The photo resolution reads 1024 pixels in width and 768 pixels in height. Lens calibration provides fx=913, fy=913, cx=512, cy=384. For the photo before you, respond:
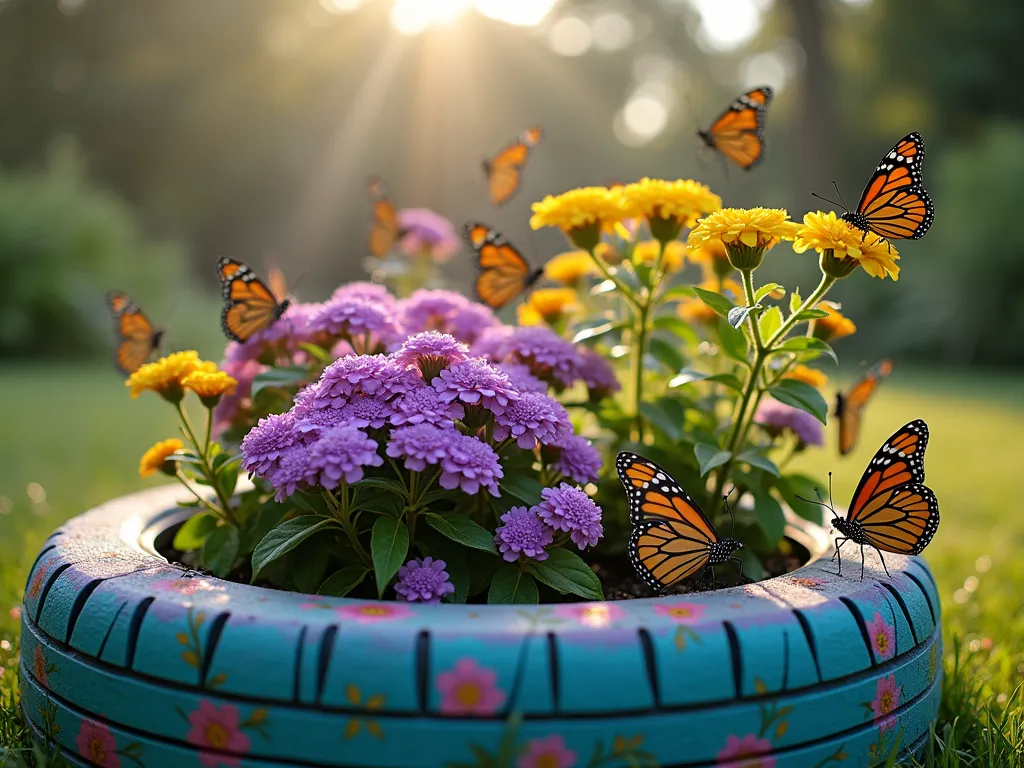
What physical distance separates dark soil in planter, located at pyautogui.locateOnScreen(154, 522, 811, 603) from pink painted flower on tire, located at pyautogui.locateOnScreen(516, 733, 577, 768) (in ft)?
2.07

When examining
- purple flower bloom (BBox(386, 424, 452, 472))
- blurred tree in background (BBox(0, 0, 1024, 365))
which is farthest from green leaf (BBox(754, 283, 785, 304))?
blurred tree in background (BBox(0, 0, 1024, 365))

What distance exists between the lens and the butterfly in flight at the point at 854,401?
7.56 feet

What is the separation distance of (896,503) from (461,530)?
801 millimetres

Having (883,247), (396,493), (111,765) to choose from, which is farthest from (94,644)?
(883,247)

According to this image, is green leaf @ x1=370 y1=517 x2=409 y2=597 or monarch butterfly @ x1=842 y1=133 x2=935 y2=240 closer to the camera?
green leaf @ x1=370 y1=517 x2=409 y2=597

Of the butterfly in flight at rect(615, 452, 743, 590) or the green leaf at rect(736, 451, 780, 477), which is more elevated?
the green leaf at rect(736, 451, 780, 477)

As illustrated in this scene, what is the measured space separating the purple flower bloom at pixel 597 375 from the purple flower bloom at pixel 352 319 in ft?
1.41

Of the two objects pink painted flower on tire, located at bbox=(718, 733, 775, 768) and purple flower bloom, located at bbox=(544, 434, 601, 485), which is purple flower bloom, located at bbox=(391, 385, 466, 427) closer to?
purple flower bloom, located at bbox=(544, 434, 601, 485)

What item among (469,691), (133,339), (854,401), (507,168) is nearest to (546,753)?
(469,691)

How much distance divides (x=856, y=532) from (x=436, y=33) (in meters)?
23.6

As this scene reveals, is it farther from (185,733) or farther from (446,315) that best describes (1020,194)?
(185,733)

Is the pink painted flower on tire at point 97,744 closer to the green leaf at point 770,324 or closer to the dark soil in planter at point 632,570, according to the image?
the dark soil in planter at point 632,570

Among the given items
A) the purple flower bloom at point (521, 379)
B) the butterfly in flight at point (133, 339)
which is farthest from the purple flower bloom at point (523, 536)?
the butterfly in flight at point (133, 339)

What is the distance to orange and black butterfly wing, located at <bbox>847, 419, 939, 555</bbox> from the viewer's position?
1.63 metres
